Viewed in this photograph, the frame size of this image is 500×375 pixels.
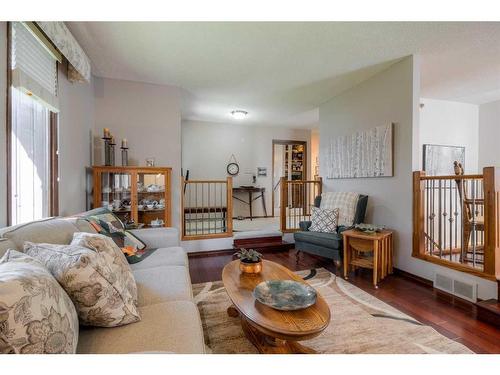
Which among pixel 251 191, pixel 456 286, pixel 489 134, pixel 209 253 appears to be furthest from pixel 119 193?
pixel 489 134

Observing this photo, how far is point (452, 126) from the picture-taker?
4.53 meters

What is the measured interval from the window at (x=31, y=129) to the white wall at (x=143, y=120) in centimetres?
116

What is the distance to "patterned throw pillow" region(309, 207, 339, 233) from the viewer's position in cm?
328

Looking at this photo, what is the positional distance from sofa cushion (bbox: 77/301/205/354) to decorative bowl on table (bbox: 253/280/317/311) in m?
0.41

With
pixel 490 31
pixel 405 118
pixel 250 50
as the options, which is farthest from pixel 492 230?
pixel 250 50

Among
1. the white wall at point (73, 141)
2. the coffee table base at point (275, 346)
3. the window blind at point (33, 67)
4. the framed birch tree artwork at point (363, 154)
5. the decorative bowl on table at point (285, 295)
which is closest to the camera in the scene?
the decorative bowl on table at point (285, 295)

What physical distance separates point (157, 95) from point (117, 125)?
74 centimetres

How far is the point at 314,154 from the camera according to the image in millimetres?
7633

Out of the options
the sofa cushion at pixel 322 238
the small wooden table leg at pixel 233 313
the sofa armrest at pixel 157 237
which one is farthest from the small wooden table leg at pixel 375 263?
the sofa armrest at pixel 157 237

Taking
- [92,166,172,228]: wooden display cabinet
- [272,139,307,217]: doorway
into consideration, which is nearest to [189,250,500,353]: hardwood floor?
[92,166,172,228]: wooden display cabinet

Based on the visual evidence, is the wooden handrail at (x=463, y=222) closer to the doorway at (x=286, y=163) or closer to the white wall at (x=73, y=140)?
the white wall at (x=73, y=140)

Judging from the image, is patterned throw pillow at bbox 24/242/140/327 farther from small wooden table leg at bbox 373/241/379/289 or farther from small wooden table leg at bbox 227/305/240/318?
small wooden table leg at bbox 373/241/379/289

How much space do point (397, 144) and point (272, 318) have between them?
8.90ft

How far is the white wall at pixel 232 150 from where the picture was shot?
6.01m
